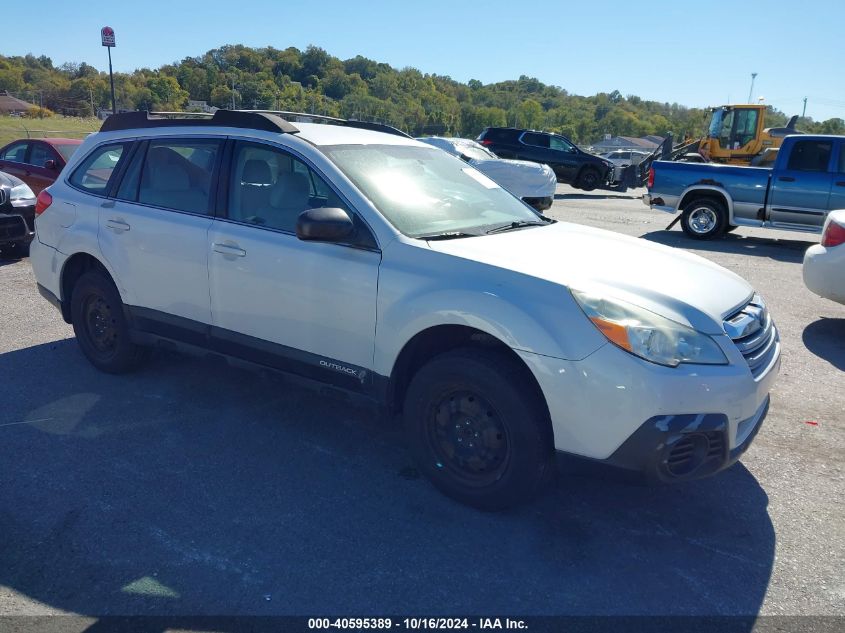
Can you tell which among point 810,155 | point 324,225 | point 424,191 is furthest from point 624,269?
point 810,155

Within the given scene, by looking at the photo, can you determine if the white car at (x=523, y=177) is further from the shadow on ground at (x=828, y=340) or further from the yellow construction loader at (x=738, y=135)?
the shadow on ground at (x=828, y=340)

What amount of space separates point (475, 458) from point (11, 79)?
125 meters

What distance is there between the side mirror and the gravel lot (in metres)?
0.91

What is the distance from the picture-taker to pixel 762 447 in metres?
4.07

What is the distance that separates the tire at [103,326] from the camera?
4840 millimetres

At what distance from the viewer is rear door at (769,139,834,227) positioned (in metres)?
11.3

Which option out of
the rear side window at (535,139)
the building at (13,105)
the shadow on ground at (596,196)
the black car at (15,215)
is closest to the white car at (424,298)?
the black car at (15,215)

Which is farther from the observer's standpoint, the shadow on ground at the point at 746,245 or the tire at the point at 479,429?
the shadow on ground at the point at 746,245

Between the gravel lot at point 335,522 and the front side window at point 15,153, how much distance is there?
8890mm

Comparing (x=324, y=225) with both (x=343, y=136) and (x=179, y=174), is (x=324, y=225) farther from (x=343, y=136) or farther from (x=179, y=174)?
(x=179, y=174)

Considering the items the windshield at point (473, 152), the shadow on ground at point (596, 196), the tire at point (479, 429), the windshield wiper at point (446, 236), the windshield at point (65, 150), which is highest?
the windshield at point (473, 152)

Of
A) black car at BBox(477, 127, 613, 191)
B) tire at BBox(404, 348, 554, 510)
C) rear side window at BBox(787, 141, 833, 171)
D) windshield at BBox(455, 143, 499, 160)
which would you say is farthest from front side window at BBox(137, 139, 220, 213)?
black car at BBox(477, 127, 613, 191)

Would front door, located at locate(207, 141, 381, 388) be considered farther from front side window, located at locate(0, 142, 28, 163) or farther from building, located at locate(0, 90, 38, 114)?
building, located at locate(0, 90, 38, 114)

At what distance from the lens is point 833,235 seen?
6238 millimetres
